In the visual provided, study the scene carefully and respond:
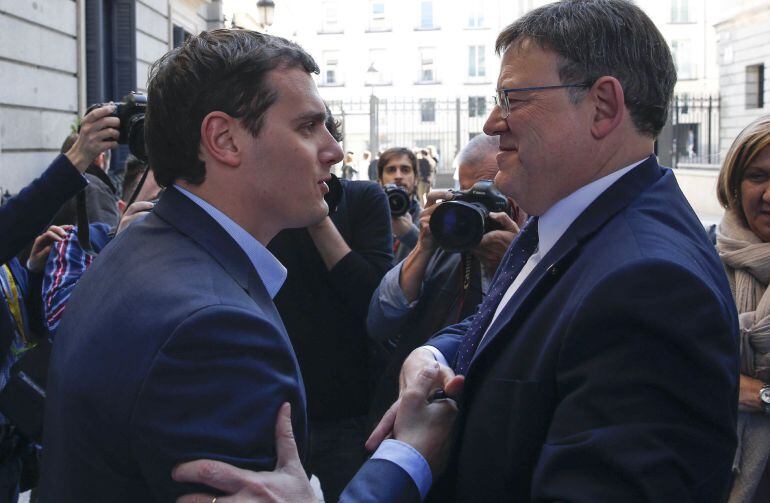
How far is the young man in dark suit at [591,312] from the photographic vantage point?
1.35 m

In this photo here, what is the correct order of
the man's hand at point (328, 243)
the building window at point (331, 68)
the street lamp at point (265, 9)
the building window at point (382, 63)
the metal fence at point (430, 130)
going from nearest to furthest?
1. the man's hand at point (328, 243)
2. the street lamp at point (265, 9)
3. the metal fence at point (430, 130)
4. the building window at point (382, 63)
5. the building window at point (331, 68)

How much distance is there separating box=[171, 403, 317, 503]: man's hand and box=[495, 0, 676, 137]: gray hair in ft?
2.93

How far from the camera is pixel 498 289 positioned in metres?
1.95

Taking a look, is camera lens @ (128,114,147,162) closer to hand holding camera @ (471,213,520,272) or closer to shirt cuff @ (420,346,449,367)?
hand holding camera @ (471,213,520,272)

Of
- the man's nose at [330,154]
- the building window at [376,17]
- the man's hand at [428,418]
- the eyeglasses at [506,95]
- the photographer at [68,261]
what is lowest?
the man's hand at [428,418]

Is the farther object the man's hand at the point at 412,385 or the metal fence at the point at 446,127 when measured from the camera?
the metal fence at the point at 446,127

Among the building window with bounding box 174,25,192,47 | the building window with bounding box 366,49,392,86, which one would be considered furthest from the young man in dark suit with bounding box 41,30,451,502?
the building window with bounding box 366,49,392,86

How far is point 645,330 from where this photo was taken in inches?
54.0

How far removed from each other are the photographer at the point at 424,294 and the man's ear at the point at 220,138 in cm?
138

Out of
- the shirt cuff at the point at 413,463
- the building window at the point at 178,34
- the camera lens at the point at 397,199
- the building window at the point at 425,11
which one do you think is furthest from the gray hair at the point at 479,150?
the building window at the point at 425,11

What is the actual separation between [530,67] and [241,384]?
90cm

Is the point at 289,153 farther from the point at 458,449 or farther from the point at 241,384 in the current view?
the point at 458,449

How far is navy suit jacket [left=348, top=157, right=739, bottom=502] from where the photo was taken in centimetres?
135

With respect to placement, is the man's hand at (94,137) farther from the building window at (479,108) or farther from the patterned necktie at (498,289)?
the building window at (479,108)
